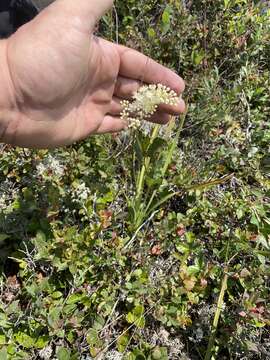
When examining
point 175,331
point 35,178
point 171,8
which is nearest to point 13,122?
point 35,178

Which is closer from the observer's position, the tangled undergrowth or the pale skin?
the pale skin

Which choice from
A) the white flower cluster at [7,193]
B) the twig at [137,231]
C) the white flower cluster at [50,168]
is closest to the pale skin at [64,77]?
the white flower cluster at [50,168]

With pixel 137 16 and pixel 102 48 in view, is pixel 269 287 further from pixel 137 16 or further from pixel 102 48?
pixel 137 16

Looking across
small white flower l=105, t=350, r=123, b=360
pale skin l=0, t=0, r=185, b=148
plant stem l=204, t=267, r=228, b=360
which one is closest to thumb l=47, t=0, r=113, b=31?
pale skin l=0, t=0, r=185, b=148

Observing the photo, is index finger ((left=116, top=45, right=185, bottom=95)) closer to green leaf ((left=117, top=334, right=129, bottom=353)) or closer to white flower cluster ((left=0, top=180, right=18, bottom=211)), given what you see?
white flower cluster ((left=0, top=180, right=18, bottom=211))

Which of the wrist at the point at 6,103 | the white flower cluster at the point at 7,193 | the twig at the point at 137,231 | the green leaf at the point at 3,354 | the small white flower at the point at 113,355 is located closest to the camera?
the green leaf at the point at 3,354

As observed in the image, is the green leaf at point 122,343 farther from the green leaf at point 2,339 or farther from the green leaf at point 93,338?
the green leaf at point 2,339

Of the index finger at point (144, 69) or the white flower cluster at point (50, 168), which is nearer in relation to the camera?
the index finger at point (144, 69)
